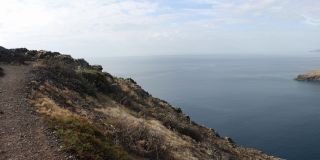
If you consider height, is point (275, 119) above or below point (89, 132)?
below

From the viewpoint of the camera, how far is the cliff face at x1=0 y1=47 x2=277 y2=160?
64.4 ft

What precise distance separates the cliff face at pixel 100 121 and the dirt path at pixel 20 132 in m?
0.71

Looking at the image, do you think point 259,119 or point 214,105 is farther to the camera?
point 214,105

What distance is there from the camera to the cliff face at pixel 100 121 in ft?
64.4

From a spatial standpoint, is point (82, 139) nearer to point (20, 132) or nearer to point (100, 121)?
point (20, 132)

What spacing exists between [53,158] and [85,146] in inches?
76.9

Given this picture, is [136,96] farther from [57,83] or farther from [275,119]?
[275,119]

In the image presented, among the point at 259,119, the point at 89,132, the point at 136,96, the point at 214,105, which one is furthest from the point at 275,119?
the point at 89,132

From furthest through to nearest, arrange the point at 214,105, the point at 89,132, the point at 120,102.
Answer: the point at 214,105 < the point at 120,102 < the point at 89,132

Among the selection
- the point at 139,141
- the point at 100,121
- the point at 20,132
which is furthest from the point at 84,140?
the point at 100,121

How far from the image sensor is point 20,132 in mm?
19828

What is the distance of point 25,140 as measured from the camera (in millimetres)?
18578

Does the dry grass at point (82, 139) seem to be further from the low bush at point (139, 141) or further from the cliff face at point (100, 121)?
the low bush at point (139, 141)

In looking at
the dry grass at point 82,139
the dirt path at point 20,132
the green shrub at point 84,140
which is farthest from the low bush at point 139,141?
the dirt path at point 20,132
